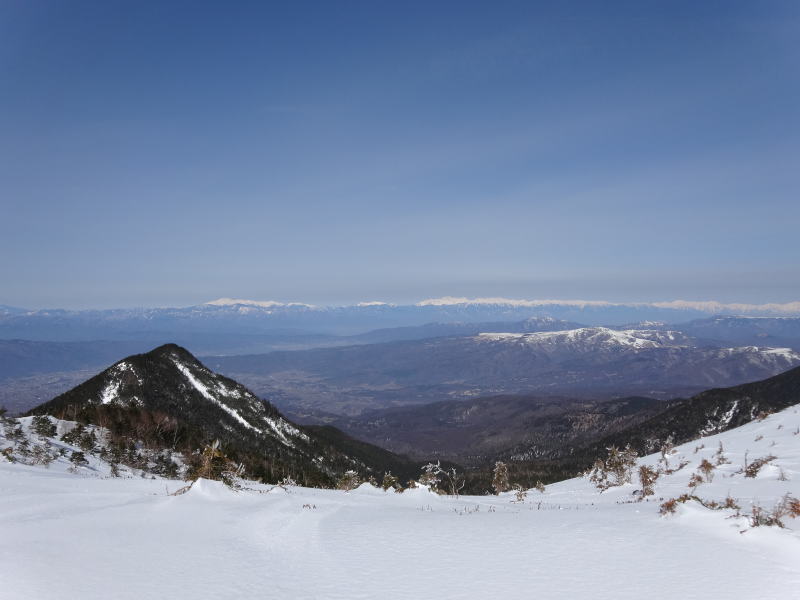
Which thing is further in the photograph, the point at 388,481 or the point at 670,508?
the point at 388,481

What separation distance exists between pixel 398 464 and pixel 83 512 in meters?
141

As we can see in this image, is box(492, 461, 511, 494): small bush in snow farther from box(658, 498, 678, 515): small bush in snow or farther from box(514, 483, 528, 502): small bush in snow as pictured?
box(658, 498, 678, 515): small bush in snow

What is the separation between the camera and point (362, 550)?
7574mm

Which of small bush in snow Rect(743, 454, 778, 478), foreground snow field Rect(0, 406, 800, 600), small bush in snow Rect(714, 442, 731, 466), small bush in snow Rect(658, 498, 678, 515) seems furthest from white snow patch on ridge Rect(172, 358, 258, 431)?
small bush in snow Rect(658, 498, 678, 515)

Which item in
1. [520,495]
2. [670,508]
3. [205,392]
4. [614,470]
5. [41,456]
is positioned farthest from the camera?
[205,392]

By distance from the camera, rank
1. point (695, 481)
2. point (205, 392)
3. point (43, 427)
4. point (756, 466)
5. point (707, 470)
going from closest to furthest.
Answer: point (756, 466), point (695, 481), point (707, 470), point (43, 427), point (205, 392)

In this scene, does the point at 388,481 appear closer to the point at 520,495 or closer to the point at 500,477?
the point at 520,495

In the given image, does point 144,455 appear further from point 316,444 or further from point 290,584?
point 316,444

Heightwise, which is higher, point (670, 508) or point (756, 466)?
point (670, 508)

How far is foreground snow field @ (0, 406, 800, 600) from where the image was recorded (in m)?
5.84

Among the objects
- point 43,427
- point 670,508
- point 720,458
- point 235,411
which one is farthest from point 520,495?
point 235,411

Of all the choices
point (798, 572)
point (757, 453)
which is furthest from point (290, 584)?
point (757, 453)

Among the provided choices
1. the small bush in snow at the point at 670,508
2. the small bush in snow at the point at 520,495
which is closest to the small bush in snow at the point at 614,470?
the small bush in snow at the point at 520,495

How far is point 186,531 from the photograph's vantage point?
841 centimetres
